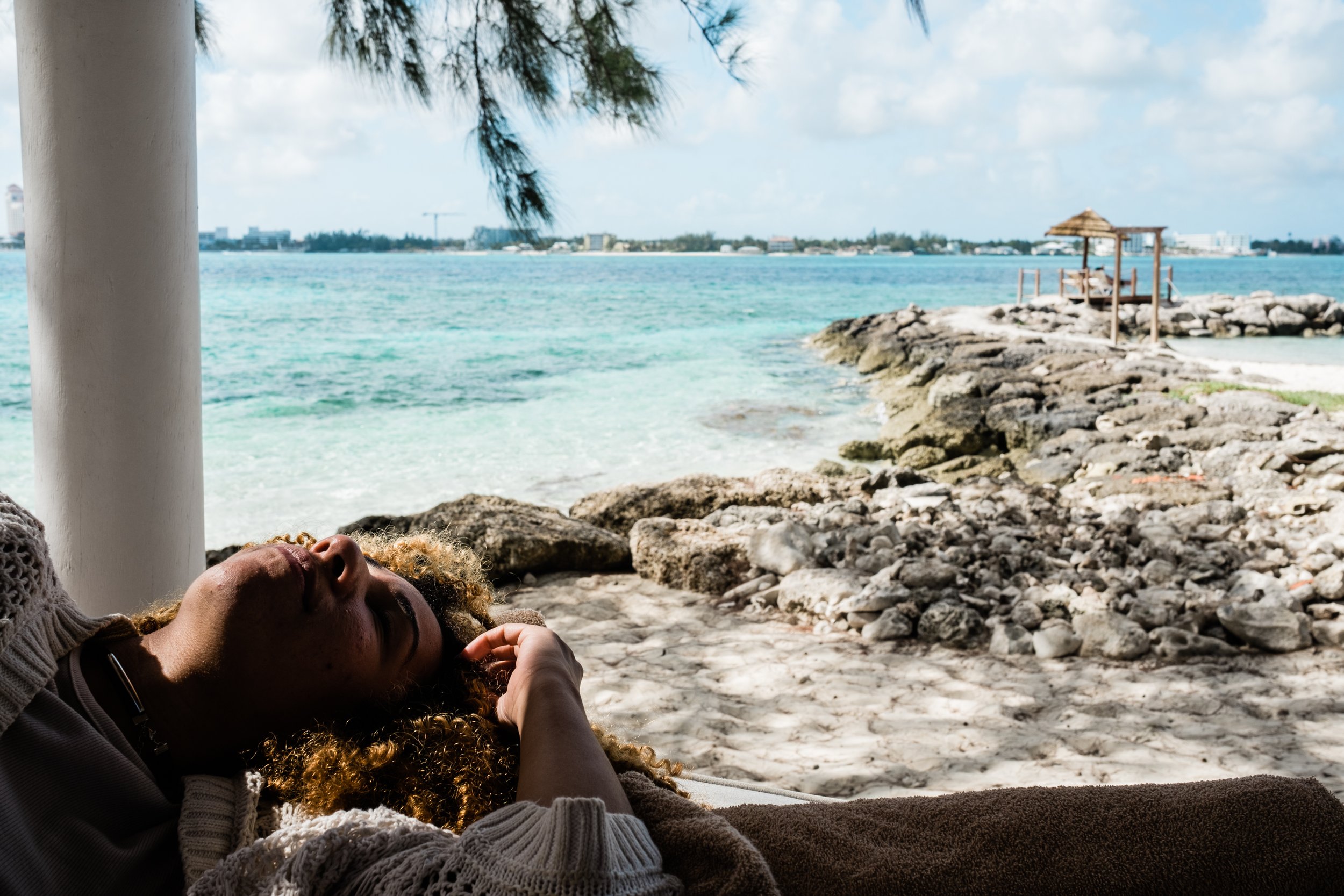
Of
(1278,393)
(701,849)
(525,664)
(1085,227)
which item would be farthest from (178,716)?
(1085,227)

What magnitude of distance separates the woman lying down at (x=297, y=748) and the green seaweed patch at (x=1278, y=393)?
360 inches

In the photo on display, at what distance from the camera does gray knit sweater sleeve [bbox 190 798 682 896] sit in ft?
3.75

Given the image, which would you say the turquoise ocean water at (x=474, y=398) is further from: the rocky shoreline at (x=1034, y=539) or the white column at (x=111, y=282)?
the white column at (x=111, y=282)

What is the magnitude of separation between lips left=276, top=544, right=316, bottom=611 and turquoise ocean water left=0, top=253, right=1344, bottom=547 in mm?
6133

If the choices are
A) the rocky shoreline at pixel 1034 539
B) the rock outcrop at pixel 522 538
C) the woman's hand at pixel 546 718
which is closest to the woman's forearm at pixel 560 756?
the woman's hand at pixel 546 718

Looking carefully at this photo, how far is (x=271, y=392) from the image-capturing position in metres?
17.5

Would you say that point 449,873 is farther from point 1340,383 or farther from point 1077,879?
point 1340,383

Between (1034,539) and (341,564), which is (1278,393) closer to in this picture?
(1034,539)

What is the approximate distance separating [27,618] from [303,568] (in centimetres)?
34

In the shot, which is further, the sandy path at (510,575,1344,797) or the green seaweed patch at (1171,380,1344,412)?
the green seaweed patch at (1171,380,1344,412)

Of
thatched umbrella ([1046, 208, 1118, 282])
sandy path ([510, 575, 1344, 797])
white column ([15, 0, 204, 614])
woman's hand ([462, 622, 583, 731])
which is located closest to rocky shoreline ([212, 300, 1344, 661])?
sandy path ([510, 575, 1344, 797])

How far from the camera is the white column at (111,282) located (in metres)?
2.62

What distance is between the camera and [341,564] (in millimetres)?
1480

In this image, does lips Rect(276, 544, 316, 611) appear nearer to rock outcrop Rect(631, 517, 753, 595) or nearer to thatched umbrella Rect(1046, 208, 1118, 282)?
rock outcrop Rect(631, 517, 753, 595)
